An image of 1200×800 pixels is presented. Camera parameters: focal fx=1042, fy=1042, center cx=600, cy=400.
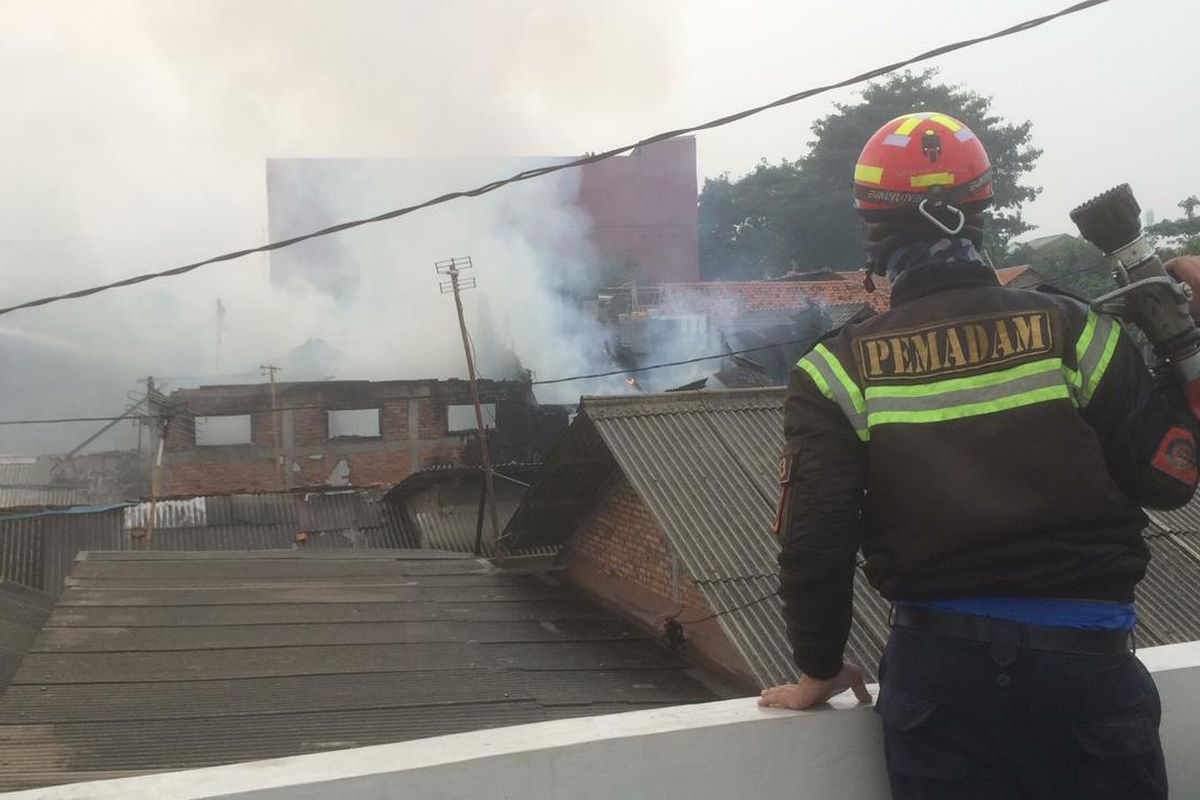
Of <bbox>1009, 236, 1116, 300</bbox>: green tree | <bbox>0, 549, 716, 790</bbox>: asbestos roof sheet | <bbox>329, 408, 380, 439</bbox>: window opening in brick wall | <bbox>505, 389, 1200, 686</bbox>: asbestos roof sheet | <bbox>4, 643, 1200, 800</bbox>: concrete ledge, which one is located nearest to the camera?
<bbox>4, 643, 1200, 800</bbox>: concrete ledge

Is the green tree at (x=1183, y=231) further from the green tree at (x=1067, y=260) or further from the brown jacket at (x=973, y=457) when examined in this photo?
the brown jacket at (x=973, y=457)

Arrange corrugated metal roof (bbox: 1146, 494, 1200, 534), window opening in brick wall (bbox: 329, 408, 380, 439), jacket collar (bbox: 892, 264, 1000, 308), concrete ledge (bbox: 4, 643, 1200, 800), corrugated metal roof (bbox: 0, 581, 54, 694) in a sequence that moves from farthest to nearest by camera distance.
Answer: window opening in brick wall (bbox: 329, 408, 380, 439) → corrugated metal roof (bbox: 1146, 494, 1200, 534) → corrugated metal roof (bbox: 0, 581, 54, 694) → jacket collar (bbox: 892, 264, 1000, 308) → concrete ledge (bbox: 4, 643, 1200, 800)

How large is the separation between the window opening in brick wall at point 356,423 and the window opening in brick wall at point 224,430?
2339mm

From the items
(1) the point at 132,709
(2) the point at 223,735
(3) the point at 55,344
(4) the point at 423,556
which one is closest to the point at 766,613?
(2) the point at 223,735

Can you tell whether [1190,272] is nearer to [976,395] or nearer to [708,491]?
[976,395]

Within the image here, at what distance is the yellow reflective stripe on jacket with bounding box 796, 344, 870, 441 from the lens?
1.85 metres

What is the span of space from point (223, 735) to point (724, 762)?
14.2 ft

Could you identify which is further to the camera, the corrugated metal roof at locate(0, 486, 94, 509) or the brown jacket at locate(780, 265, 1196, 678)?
the corrugated metal roof at locate(0, 486, 94, 509)

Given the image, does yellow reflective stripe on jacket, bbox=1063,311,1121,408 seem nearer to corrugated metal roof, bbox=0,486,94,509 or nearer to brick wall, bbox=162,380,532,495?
brick wall, bbox=162,380,532,495

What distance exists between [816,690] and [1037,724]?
18.7 inches

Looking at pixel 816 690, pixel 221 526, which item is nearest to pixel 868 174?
pixel 816 690

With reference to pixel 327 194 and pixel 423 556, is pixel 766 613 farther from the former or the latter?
pixel 327 194

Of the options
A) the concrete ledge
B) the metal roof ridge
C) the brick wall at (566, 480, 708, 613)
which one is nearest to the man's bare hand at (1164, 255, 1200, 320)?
the concrete ledge

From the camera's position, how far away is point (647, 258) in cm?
3812
